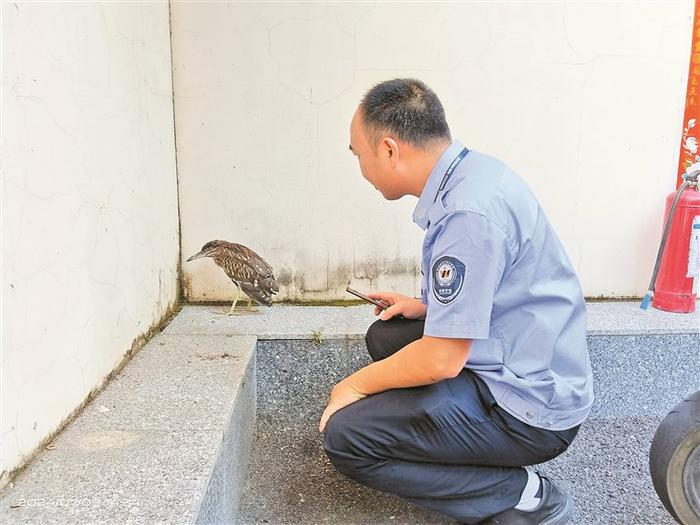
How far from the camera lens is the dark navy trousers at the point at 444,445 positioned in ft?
4.34

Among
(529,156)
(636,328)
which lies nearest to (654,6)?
(529,156)

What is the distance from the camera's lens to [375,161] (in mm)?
1344

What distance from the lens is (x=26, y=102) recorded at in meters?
1.18

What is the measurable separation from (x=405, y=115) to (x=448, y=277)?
15.5 inches

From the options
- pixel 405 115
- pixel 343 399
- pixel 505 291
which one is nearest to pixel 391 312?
pixel 343 399

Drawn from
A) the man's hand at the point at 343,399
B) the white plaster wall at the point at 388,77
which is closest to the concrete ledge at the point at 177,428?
the man's hand at the point at 343,399

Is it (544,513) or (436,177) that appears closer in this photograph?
(436,177)

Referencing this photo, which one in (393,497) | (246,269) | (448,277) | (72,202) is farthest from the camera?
(246,269)

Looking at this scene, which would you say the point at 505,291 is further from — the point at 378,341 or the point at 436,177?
the point at 378,341

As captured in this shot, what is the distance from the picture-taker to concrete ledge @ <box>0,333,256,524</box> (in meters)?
1.04

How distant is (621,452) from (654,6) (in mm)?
1871

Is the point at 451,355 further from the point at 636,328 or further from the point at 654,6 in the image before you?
the point at 654,6

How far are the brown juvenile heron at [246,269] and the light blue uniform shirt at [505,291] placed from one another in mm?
1008

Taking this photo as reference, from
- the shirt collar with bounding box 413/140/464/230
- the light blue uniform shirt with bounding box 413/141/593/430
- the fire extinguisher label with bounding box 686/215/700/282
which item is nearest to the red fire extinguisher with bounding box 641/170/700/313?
the fire extinguisher label with bounding box 686/215/700/282
